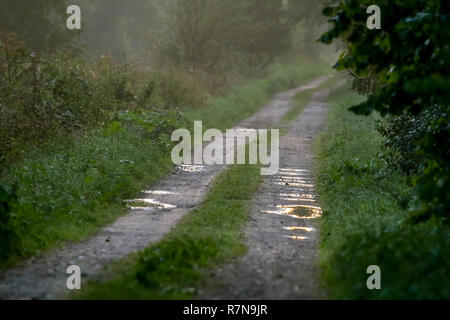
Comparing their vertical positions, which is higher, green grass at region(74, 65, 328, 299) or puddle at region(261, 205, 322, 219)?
puddle at region(261, 205, 322, 219)

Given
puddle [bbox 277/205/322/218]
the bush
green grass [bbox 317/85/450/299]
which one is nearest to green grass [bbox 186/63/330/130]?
A: green grass [bbox 317/85/450/299]

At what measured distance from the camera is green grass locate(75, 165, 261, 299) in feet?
22.7

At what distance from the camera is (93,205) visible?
11453 mm

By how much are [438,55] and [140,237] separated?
5300 mm

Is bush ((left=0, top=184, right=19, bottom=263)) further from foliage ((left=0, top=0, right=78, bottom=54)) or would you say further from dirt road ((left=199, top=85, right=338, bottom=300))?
foliage ((left=0, top=0, right=78, bottom=54))

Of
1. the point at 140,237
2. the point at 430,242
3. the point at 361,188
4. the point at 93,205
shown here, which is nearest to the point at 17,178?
the point at 93,205

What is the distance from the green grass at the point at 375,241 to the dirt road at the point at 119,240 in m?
2.82

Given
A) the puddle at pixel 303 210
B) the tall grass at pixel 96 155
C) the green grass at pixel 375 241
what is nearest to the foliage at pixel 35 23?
the tall grass at pixel 96 155

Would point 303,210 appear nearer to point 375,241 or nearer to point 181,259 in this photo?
point 375,241

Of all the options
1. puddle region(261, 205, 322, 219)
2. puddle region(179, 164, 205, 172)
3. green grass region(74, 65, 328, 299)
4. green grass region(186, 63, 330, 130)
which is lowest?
green grass region(74, 65, 328, 299)

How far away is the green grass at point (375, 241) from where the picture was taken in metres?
6.28

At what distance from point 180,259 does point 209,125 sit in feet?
51.9

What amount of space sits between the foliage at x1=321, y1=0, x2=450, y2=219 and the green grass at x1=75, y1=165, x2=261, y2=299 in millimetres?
2708

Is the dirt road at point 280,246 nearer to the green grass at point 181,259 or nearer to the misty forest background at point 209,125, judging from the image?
the green grass at point 181,259
